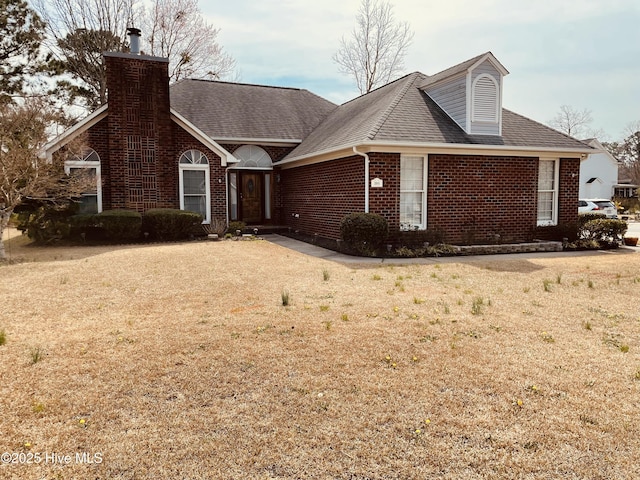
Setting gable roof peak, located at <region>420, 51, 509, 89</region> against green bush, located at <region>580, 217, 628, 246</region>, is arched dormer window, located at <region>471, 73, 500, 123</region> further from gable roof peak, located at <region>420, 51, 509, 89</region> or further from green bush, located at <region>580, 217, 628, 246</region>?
green bush, located at <region>580, 217, 628, 246</region>

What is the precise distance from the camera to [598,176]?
48781mm

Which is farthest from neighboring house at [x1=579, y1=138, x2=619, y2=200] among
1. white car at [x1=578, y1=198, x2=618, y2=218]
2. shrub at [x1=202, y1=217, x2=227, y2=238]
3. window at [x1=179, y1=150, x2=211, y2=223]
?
window at [x1=179, y1=150, x2=211, y2=223]

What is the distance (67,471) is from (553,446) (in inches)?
123

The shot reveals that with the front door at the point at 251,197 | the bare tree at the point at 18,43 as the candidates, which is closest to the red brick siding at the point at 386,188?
the front door at the point at 251,197

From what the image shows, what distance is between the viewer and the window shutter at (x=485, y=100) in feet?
46.3

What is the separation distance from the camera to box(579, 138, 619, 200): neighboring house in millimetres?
47469

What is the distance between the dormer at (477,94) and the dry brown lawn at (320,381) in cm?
752

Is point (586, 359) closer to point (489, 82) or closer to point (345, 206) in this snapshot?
Result: point (345, 206)

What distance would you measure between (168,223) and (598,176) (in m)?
48.0

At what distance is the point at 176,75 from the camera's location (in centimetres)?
3095

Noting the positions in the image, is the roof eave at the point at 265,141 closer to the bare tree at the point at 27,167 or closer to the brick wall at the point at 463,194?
the brick wall at the point at 463,194

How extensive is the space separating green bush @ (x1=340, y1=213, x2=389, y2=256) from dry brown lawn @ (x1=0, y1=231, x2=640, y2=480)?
427 centimetres

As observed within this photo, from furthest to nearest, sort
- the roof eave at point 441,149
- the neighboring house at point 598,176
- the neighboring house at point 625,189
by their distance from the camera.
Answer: the neighboring house at point 625,189
the neighboring house at point 598,176
the roof eave at point 441,149

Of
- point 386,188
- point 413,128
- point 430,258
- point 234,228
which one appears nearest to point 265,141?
point 234,228
